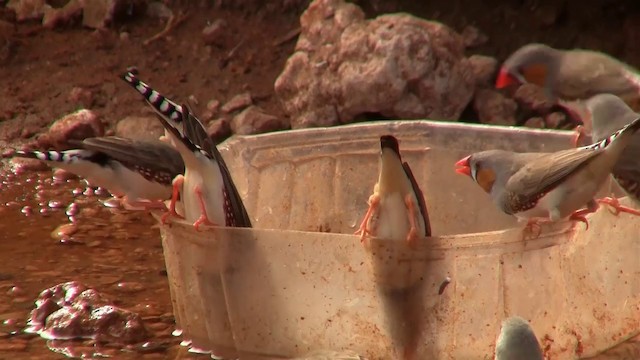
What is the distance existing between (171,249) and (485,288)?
1395 mm

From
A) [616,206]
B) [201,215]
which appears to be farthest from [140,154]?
[616,206]

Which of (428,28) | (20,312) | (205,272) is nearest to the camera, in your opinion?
(205,272)

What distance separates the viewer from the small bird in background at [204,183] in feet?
18.1

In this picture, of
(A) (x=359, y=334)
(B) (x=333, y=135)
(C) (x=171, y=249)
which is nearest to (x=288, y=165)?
Result: (B) (x=333, y=135)

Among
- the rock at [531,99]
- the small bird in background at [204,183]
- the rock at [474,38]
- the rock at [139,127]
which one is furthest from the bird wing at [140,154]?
the rock at [474,38]

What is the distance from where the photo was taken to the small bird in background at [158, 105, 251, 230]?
5504mm

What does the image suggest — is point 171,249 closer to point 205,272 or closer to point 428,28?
point 205,272

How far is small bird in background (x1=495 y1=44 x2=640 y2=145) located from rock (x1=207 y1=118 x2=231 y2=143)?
1848mm

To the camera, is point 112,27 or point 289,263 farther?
point 112,27

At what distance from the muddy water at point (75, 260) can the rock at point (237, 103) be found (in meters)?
1.07

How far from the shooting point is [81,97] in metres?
8.32

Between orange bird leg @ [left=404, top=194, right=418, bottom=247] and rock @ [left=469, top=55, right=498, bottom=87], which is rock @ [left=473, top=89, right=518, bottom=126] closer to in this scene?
rock @ [left=469, top=55, right=498, bottom=87]

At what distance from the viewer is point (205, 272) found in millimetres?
5406

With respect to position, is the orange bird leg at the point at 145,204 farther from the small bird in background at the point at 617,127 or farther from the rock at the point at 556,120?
the rock at the point at 556,120
